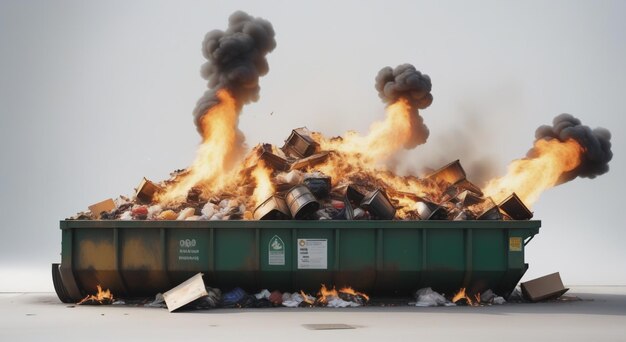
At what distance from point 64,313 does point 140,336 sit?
375cm

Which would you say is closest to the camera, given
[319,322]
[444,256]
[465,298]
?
[319,322]

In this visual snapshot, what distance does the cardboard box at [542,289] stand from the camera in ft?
60.4

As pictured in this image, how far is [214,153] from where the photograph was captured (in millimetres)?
20422

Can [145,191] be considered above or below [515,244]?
above

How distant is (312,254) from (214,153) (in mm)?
4358

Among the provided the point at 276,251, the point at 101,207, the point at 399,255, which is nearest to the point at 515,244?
the point at 399,255

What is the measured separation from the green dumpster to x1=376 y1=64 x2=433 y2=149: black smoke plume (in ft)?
16.1

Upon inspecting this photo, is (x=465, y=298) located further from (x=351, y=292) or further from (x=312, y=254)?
(x=312, y=254)

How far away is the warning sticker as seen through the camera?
692 inches

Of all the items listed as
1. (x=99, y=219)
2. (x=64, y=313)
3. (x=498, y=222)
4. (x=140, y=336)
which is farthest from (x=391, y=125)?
(x=140, y=336)

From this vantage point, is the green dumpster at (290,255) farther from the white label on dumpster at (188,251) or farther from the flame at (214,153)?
the flame at (214,153)

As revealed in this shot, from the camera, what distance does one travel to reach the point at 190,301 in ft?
52.5

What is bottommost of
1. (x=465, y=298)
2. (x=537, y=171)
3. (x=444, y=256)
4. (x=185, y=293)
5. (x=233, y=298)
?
(x=465, y=298)

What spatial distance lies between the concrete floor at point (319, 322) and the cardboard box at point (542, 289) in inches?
15.8
